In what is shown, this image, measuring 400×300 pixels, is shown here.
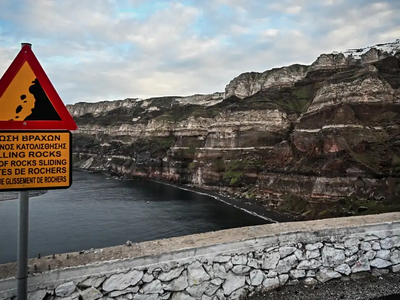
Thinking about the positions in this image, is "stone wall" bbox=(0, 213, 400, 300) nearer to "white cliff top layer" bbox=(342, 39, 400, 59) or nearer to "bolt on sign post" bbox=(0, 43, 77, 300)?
"bolt on sign post" bbox=(0, 43, 77, 300)

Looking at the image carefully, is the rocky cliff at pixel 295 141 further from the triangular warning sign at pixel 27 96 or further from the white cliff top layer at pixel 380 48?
the triangular warning sign at pixel 27 96

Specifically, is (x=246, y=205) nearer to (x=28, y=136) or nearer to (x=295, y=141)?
(x=295, y=141)

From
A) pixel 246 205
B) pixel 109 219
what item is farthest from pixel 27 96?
pixel 246 205

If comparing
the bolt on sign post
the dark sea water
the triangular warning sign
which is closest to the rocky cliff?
the dark sea water

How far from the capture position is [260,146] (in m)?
65.5

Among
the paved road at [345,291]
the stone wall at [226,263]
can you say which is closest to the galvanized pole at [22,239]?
the stone wall at [226,263]

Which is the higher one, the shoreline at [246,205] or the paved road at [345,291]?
the paved road at [345,291]

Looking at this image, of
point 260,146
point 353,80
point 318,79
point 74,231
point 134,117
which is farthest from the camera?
point 134,117

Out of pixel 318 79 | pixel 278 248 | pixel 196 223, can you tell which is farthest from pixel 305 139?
pixel 278 248

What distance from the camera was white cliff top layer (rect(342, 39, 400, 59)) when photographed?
65419mm

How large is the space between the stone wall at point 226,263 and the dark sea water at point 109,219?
27883mm

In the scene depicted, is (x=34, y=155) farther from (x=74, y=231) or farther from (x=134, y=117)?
(x=134, y=117)

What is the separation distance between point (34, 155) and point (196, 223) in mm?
40059

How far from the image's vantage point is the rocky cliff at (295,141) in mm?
40719
